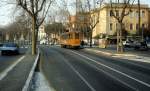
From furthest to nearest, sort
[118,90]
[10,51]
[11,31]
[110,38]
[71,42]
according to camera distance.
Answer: [11,31] < [110,38] < [71,42] < [10,51] < [118,90]

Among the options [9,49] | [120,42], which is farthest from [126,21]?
[9,49]

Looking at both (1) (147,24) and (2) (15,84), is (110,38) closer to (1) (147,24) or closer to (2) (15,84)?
(1) (147,24)

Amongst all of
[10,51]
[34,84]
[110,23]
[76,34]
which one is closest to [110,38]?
[110,23]

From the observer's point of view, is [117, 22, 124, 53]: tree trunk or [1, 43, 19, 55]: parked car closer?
[117, 22, 124, 53]: tree trunk

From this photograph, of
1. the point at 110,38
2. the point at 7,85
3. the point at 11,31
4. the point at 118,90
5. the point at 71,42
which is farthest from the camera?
the point at 11,31

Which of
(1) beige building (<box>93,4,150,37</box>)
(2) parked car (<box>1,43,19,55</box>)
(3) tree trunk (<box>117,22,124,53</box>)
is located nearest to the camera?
(3) tree trunk (<box>117,22,124,53</box>)

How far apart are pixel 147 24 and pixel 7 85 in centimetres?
10338

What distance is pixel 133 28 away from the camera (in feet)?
378

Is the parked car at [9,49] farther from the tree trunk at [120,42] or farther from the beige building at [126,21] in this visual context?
the beige building at [126,21]

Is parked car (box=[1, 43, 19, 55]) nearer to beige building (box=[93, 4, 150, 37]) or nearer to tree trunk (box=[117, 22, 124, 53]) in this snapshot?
tree trunk (box=[117, 22, 124, 53])

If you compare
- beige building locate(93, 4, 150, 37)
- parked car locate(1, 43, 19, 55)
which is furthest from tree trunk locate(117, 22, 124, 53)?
beige building locate(93, 4, 150, 37)

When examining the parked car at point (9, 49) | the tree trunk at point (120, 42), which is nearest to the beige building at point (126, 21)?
the tree trunk at point (120, 42)

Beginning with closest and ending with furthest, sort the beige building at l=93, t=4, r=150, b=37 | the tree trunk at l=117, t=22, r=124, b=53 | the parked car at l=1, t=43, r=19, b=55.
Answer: the tree trunk at l=117, t=22, r=124, b=53 < the parked car at l=1, t=43, r=19, b=55 < the beige building at l=93, t=4, r=150, b=37

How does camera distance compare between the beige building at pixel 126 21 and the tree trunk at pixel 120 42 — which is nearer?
the tree trunk at pixel 120 42
